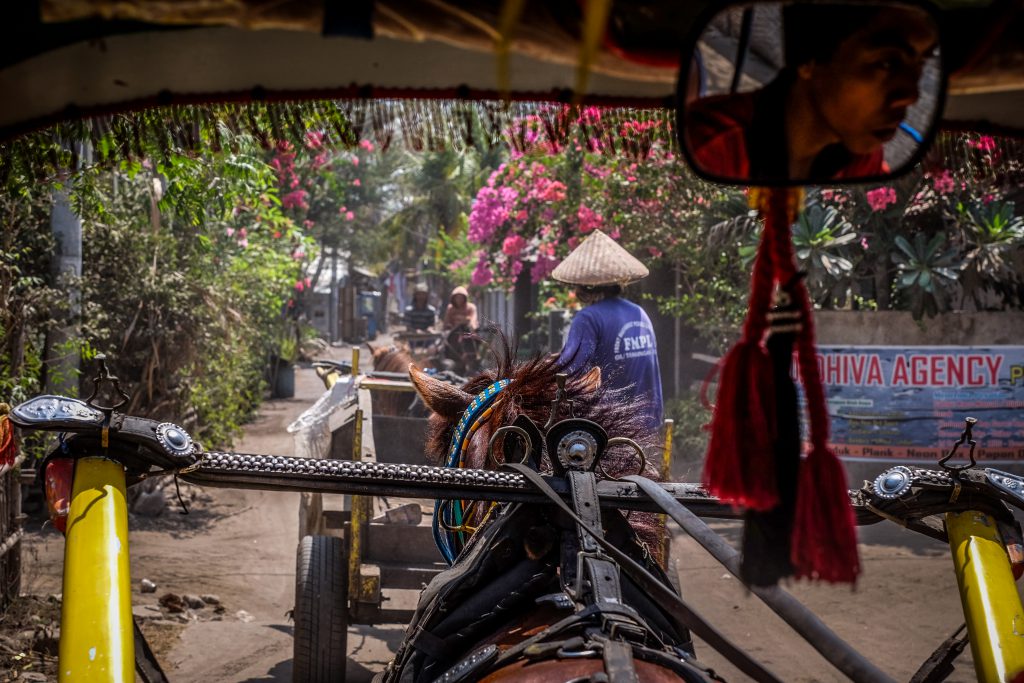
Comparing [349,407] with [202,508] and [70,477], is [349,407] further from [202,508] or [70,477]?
[70,477]

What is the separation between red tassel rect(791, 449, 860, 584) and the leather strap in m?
0.55

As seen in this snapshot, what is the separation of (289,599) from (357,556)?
2.22 m

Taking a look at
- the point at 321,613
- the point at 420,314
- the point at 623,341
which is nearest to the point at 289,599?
the point at 321,613

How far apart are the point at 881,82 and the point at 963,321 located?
24.6ft

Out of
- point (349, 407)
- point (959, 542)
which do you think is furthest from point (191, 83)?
point (349, 407)

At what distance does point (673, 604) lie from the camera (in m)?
2.18

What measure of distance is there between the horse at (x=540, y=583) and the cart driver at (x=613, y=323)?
5.14 ft

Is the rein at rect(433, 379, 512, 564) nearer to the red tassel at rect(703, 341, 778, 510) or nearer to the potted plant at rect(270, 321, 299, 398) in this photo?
the red tassel at rect(703, 341, 778, 510)

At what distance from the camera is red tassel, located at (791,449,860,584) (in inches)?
57.9

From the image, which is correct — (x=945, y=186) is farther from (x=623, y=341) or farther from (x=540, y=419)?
(x=540, y=419)

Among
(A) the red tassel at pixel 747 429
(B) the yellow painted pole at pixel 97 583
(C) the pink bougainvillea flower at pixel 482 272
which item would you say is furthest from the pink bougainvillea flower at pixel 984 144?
(C) the pink bougainvillea flower at pixel 482 272

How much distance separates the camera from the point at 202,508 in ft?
29.7

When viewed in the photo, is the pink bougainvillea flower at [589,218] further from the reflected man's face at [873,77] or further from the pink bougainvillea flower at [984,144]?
the reflected man's face at [873,77]

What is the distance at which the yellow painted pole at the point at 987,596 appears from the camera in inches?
91.0
